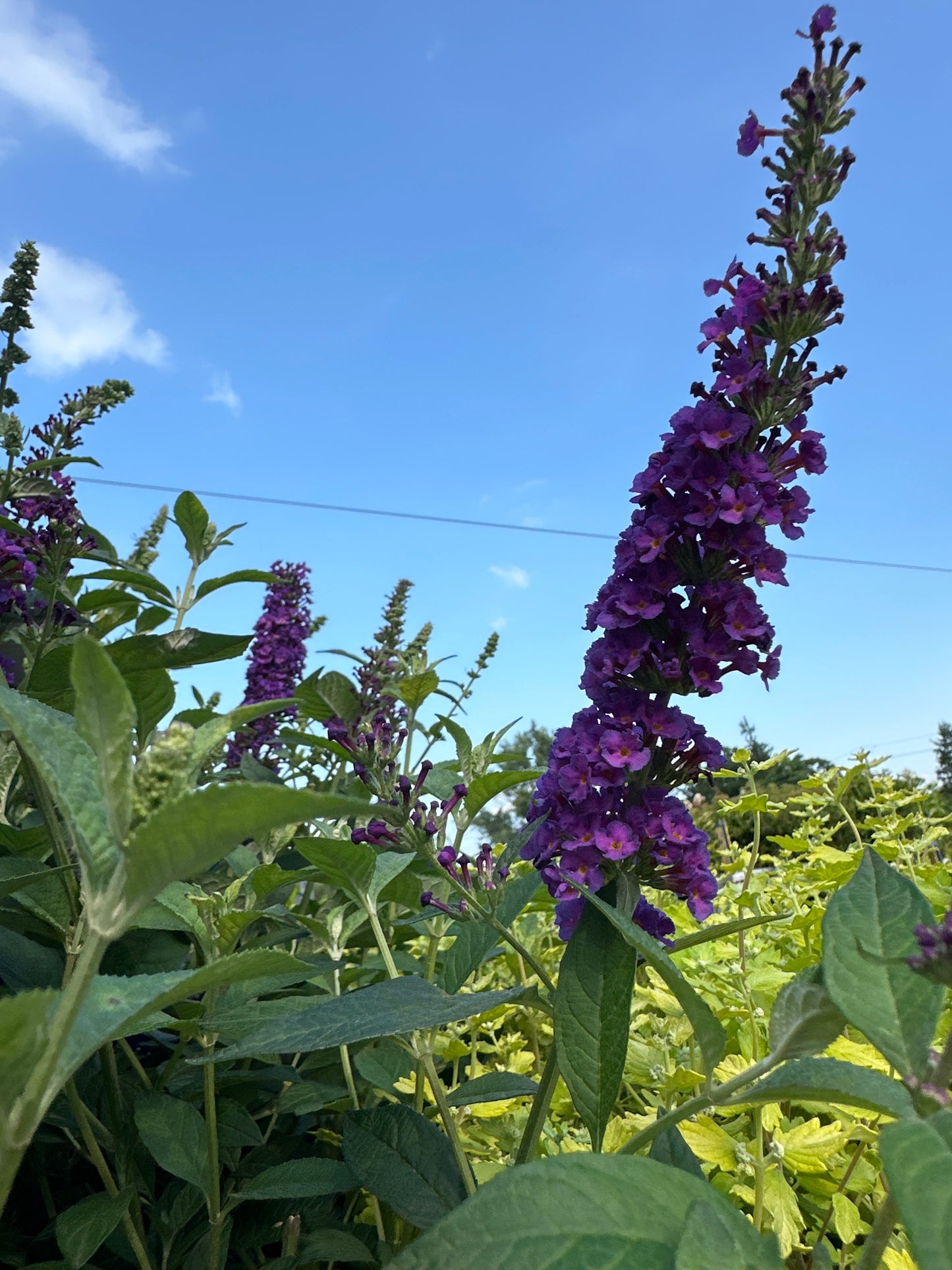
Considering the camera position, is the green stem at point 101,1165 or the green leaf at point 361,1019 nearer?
the green leaf at point 361,1019

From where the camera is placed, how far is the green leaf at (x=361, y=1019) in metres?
0.91

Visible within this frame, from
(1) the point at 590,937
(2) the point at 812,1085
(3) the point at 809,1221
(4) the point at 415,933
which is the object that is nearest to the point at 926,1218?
(2) the point at 812,1085

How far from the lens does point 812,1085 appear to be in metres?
0.76

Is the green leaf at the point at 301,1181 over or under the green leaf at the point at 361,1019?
under

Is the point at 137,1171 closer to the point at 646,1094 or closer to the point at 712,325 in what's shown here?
the point at 646,1094

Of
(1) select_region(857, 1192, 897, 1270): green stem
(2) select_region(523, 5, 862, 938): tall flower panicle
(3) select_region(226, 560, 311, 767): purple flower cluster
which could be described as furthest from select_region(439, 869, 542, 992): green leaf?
(3) select_region(226, 560, 311, 767): purple flower cluster

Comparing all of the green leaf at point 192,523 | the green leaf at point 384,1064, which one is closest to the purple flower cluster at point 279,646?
the green leaf at point 192,523

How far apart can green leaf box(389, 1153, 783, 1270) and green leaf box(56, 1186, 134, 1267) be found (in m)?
0.74

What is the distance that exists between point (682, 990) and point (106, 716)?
54cm

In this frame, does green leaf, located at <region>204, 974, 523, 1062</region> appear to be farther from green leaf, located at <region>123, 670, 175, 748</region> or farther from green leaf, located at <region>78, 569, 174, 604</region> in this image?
green leaf, located at <region>78, 569, 174, 604</region>

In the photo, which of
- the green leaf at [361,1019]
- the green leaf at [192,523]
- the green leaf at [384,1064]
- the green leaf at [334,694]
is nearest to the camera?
the green leaf at [361,1019]

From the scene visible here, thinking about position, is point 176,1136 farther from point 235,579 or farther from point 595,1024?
point 235,579

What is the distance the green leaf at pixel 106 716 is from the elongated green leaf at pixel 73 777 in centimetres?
4

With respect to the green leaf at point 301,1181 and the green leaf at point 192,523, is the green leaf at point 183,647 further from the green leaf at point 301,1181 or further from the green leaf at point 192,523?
the green leaf at point 301,1181
